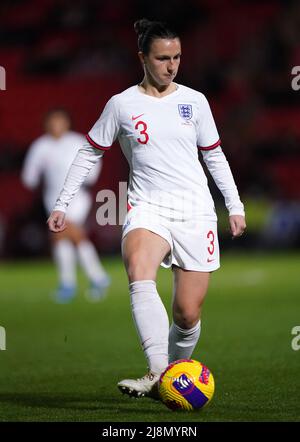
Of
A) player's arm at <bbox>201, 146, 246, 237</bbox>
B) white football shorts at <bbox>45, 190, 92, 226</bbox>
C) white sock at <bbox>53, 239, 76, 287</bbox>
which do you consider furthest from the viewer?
white football shorts at <bbox>45, 190, 92, 226</bbox>

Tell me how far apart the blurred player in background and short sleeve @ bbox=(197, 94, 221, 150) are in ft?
21.1

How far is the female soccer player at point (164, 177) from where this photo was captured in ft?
18.5

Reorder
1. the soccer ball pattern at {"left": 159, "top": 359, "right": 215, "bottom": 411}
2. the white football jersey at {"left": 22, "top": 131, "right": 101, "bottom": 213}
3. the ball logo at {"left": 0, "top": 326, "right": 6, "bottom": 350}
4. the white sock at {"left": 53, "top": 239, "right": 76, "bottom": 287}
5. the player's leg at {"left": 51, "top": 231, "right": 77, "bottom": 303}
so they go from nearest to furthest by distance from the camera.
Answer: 1. the soccer ball pattern at {"left": 159, "top": 359, "right": 215, "bottom": 411}
2. the ball logo at {"left": 0, "top": 326, "right": 6, "bottom": 350}
3. the player's leg at {"left": 51, "top": 231, "right": 77, "bottom": 303}
4. the white sock at {"left": 53, "top": 239, "right": 76, "bottom": 287}
5. the white football jersey at {"left": 22, "top": 131, "right": 101, "bottom": 213}

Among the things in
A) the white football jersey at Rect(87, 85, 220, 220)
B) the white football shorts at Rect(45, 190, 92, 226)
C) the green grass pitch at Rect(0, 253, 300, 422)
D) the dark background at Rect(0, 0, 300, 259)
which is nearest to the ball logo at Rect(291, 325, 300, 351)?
the green grass pitch at Rect(0, 253, 300, 422)

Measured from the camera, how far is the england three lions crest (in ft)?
18.9

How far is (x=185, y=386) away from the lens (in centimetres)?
535

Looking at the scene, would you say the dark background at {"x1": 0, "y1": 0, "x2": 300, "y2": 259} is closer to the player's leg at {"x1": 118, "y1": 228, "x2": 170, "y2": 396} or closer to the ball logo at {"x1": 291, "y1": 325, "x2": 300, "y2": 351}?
the ball logo at {"x1": 291, "y1": 325, "x2": 300, "y2": 351}

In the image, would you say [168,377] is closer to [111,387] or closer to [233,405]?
[233,405]

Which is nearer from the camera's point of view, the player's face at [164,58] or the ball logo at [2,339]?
the player's face at [164,58]

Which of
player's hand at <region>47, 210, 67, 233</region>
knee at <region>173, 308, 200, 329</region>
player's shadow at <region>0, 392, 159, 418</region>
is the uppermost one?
player's hand at <region>47, 210, 67, 233</region>

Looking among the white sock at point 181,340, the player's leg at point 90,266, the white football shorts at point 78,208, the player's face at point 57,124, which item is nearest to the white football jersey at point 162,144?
the white sock at point 181,340

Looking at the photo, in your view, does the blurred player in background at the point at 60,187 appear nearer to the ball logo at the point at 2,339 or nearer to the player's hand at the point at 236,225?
the ball logo at the point at 2,339

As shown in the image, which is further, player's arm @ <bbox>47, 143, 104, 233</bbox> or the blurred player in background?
the blurred player in background

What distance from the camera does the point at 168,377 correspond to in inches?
210
